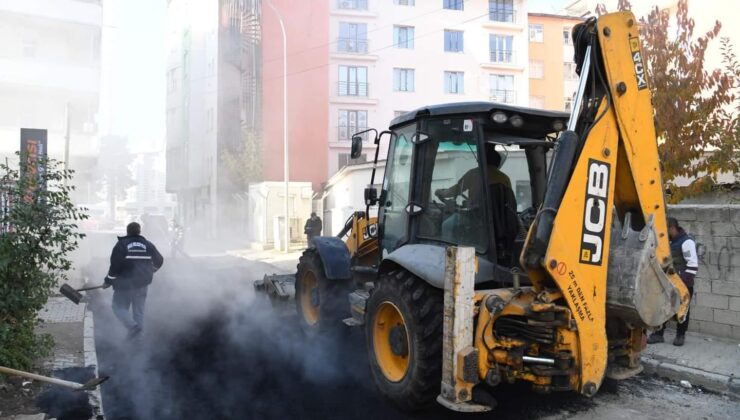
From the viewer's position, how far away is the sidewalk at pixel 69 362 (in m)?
4.54

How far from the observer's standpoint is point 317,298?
6.79 meters

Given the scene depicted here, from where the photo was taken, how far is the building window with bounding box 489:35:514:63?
37250mm

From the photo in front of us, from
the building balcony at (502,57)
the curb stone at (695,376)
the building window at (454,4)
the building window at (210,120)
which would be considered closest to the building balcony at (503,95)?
the building balcony at (502,57)

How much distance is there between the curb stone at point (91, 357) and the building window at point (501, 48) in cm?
3307

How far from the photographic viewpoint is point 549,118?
4828mm

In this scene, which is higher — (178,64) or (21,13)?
(178,64)

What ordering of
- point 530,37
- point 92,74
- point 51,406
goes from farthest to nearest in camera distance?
point 530,37, point 92,74, point 51,406

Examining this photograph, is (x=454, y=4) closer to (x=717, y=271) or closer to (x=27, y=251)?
(x=717, y=271)

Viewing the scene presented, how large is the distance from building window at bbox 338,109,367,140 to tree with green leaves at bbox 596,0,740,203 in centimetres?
2744

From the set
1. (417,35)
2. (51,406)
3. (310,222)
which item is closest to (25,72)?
(310,222)

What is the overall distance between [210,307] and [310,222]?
8.91 meters

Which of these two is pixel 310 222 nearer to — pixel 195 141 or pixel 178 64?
pixel 195 141

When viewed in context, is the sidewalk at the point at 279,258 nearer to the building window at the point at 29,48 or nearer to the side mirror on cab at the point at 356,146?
the building window at the point at 29,48

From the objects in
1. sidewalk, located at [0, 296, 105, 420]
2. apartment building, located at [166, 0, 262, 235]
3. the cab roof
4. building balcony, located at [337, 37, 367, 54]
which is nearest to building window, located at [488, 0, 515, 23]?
building balcony, located at [337, 37, 367, 54]
